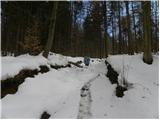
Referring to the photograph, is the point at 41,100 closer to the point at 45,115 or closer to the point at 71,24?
the point at 45,115

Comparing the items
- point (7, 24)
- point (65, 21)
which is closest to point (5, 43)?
point (7, 24)

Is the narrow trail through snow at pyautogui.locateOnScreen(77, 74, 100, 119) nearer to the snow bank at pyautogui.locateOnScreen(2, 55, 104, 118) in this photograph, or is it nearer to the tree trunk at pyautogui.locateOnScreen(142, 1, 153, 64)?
the snow bank at pyautogui.locateOnScreen(2, 55, 104, 118)

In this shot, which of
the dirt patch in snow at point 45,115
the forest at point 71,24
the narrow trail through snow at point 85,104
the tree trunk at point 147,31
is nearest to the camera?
the dirt patch in snow at point 45,115

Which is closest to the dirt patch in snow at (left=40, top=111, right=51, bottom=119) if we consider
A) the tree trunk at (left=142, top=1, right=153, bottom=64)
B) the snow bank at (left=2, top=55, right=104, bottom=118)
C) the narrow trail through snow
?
the snow bank at (left=2, top=55, right=104, bottom=118)

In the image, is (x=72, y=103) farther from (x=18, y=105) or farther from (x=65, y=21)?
(x=65, y=21)

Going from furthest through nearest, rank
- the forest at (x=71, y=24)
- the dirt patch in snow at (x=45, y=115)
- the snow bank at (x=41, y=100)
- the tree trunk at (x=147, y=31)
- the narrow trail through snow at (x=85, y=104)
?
1. the forest at (x=71, y=24)
2. the tree trunk at (x=147, y=31)
3. the narrow trail through snow at (x=85, y=104)
4. the dirt patch in snow at (x=45, y=115)
5. the snow bank at (x=41, y=100)

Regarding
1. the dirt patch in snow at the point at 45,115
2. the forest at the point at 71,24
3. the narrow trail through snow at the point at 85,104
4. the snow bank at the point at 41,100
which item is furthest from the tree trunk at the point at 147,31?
the dirt patch in snow at the point at 45,115

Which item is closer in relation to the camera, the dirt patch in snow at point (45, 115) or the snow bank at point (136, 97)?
the snow bank at point (136, 97)

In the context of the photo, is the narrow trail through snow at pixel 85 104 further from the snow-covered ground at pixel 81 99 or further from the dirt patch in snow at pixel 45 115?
the dirt patch in snow at pixel 45 115

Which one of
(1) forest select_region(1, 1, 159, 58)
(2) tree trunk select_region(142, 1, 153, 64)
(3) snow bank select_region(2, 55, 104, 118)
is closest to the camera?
(3) snow bank select_region(2, 55, 104, 118)

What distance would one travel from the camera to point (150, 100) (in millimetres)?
9398

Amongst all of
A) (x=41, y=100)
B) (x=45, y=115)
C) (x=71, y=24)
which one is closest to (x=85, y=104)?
(x=41, y=100)

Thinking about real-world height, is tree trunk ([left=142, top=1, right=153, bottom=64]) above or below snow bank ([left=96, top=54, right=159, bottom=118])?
above

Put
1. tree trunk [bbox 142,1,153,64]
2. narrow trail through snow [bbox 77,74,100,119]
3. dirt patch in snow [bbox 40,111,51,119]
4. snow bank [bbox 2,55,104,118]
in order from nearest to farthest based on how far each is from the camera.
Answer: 1. snow bank [bbox 2,55,104,118]
2. dirt patch in snow [bbox 40,111,51,119]
3. narrow trail through snow [bbox 77,74,100,119]
4. tree trunk [bbox 142,1,153,64]
